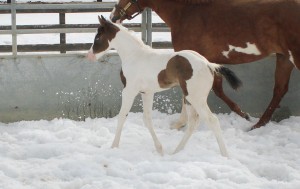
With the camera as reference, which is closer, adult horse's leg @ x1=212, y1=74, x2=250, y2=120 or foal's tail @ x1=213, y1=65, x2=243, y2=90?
foal's tail @ x1=213, y1=65, x2=243, y2=90

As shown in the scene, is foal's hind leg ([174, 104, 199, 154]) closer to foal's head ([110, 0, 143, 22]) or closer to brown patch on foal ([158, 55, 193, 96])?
brown patch on foal ([158, 55, 193, 96])

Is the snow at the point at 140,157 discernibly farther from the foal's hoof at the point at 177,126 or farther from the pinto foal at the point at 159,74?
the pinto foal at the point at 159,74

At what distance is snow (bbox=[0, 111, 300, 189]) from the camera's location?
16.6 ft

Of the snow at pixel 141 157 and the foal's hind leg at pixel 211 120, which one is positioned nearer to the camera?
the snow at pixel 141 157

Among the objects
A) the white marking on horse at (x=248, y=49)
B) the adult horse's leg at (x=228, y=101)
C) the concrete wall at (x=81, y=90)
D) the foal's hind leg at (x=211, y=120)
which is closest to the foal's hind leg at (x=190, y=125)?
the foal's hind leg at (x=211, y=120)

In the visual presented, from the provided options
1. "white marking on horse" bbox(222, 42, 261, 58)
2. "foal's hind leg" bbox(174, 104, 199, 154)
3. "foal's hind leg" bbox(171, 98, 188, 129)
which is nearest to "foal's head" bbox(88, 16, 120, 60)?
"foal's hind leg" bbox(174, 104, 199, 154)

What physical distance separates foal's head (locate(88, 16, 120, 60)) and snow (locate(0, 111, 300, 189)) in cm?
89

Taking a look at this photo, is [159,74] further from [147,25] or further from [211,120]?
[147,25]

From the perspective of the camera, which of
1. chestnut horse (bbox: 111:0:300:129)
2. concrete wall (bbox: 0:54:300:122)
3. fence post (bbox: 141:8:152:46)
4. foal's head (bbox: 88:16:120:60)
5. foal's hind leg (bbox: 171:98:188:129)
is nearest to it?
foal's head (bbox: 88:16:120:60)

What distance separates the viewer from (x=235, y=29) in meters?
6.84

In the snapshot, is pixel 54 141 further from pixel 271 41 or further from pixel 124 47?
pixel 271 41

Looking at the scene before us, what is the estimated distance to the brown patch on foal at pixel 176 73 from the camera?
5.67 m

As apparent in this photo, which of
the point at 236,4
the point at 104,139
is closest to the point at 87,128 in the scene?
the point at 104,139

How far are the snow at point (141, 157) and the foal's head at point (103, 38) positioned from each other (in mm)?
896
